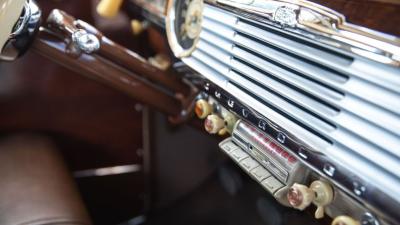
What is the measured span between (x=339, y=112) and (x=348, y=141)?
0.05 metres

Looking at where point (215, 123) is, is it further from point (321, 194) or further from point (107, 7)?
point (107, 7)

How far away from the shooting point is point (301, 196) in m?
0.62

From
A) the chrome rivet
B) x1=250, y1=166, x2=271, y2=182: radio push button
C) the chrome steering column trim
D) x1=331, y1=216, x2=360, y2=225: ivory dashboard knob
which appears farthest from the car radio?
the chrome steering column trim

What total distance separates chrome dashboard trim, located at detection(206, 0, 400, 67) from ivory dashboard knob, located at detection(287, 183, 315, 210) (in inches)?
9.7

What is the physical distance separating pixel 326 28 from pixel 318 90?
10 cm

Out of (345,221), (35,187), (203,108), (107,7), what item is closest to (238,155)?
(203,108)

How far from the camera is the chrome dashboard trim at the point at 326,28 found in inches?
19.1

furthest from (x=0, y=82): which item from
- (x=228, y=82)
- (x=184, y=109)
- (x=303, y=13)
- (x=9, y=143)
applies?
(x=303, y=13)

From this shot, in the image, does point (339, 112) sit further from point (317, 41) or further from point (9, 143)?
point (9, 143)

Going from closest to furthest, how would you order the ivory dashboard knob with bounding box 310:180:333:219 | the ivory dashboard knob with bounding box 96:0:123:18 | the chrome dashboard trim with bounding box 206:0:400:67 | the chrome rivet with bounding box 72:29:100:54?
the chrome dashboard trim with bounding box 206:0:400:67
the ivory dashboard knob with bounding box 310:180:333:219
the chrome rivet with bounding box 72:29:100:54
the ivory dashboard knob with bounding box 96:0:123:18

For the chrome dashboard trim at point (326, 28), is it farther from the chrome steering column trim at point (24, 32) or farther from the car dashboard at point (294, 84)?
the chrome steering column trim at point (24, 32)

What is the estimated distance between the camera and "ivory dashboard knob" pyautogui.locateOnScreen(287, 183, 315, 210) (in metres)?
0.62

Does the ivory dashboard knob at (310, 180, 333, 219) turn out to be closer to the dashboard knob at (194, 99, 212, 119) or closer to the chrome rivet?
the dashboard knob at (194, 99, 212, 119)

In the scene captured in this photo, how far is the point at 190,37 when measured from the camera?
960mm
